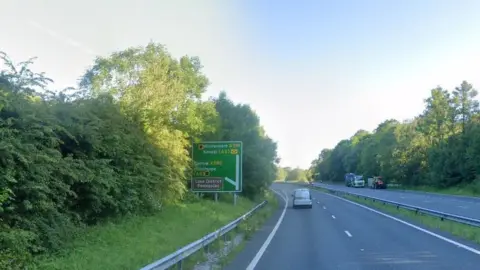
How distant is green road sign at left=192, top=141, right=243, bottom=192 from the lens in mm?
26875

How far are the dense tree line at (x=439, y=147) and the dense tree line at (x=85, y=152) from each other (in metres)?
46.3

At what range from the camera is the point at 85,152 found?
14.1 meters

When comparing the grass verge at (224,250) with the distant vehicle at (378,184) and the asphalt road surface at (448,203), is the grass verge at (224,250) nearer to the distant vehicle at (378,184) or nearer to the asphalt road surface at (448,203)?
the asphalt road surface at (448,203)

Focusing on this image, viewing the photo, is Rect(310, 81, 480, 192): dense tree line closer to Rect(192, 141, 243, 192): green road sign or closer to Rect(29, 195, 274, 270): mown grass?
Rect(192, 141, 243, 192): green road sign

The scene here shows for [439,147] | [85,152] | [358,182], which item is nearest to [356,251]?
[85,152]

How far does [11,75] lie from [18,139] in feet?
7.54

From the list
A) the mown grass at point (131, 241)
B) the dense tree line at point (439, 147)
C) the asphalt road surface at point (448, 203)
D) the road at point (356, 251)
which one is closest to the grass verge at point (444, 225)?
the road at point (356, 251)

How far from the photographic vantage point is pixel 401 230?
68.8 feet

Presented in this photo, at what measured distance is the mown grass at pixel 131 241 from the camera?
10194 millimetres

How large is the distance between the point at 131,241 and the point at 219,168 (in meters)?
13.6

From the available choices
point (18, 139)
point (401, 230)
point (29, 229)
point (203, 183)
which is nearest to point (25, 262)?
point (29, 229)

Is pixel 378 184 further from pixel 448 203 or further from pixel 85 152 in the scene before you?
pixel 85 152

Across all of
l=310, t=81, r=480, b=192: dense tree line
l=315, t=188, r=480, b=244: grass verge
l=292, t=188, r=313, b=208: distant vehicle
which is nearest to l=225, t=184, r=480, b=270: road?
l=315, t=188, r=480, b=244: grass verge

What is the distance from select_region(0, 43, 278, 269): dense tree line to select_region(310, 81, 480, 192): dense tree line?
46271mm
